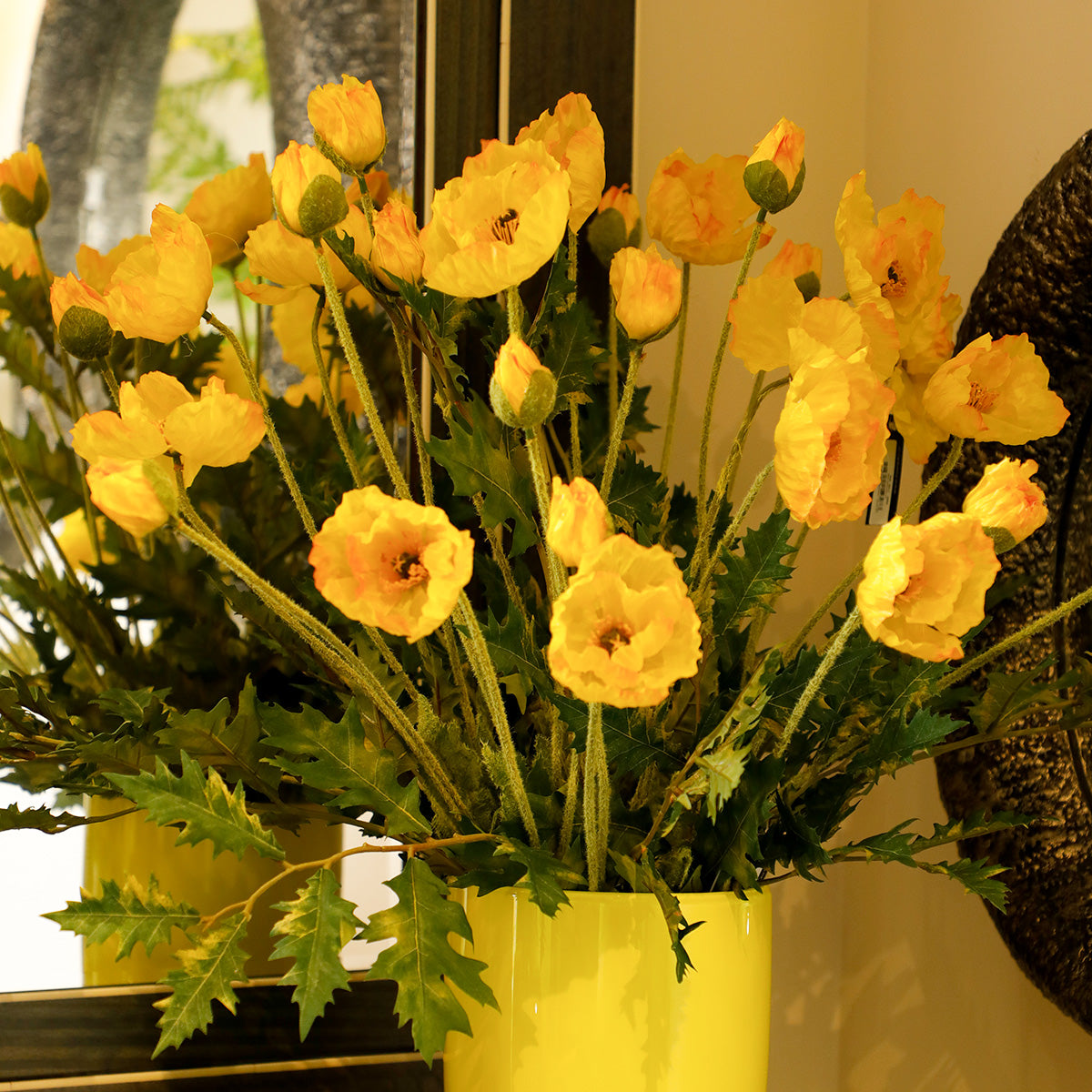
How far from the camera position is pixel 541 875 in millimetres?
391

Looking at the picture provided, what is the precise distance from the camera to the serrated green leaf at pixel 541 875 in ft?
1.26

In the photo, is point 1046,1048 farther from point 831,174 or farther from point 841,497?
point 831,174

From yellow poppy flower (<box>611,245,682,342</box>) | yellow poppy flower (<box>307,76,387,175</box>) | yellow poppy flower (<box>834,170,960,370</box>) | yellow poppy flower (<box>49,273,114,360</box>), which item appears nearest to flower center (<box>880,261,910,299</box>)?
yellow poppy flower (<box>834,170,960,370</box>)

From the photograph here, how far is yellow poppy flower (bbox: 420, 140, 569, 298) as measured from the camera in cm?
37

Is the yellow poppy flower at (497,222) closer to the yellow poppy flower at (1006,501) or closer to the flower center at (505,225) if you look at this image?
the flower center at (505,225)

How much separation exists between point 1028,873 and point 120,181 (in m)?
0.59

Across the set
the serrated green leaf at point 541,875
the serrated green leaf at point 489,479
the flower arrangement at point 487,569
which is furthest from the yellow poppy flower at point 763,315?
the serrated green leaf at point 541,875

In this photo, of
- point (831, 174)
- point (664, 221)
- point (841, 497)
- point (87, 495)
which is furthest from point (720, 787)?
point (831, 174)

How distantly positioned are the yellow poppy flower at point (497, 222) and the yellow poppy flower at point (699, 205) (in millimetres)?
116

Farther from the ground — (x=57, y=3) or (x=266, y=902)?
(x=57, y=3)

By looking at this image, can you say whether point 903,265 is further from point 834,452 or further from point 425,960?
point 425,960

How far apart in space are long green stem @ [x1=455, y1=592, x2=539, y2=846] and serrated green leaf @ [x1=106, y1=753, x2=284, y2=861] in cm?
9

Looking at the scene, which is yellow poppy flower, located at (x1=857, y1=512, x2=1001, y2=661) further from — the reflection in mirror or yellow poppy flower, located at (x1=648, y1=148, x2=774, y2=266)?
the reflection in mirror

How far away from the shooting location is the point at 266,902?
2.03 ft
